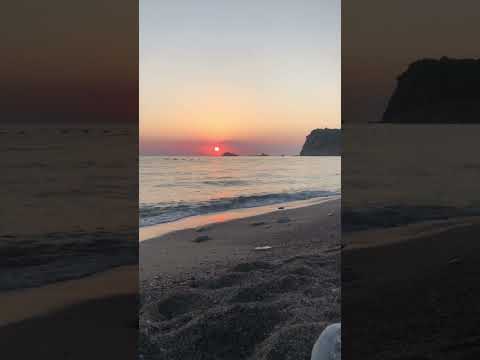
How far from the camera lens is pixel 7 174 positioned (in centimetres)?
174

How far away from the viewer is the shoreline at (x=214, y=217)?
6566 mm

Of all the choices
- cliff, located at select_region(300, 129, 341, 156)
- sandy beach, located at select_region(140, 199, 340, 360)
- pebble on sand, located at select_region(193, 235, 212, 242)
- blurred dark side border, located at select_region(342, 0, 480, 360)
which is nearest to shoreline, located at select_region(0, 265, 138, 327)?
blurred dark side border, located at select_region(342, 0, 480, 360)

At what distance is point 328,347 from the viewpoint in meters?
2.20

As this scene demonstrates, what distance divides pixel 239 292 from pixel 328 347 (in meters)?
1.34

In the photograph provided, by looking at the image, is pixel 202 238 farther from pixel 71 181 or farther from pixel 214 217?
pixel 71 181

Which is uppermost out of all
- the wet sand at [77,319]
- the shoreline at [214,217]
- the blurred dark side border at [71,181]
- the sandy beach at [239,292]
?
the blurred dark side border at [71,181]

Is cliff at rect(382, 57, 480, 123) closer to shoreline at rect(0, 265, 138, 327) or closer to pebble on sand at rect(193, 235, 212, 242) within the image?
shoreline at rect(0, 265, 138, 327)

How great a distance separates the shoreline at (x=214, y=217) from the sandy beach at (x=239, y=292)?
0.30 m

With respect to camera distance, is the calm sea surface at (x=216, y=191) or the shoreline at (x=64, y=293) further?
the calm sea surface at (x=216, y=191)

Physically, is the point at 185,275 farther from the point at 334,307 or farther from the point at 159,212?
the point at 159,212

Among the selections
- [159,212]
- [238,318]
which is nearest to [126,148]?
[238,318]

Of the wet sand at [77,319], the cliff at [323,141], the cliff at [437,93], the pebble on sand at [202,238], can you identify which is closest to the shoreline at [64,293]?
the wet sand at [77,319]

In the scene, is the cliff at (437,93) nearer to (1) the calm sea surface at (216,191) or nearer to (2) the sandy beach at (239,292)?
(2) the sandy beach at (239,292)

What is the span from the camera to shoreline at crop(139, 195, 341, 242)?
6566 millimetres
